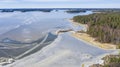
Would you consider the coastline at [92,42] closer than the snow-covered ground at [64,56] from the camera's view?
No

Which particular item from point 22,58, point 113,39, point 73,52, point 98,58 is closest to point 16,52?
point 22,58

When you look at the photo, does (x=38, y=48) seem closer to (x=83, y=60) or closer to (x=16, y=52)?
(x=16, y=52)

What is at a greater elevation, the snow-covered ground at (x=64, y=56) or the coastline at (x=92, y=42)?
the snow-covered ground at (x=64, y=56)

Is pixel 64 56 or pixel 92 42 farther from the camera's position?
Answer: pixel 92 42

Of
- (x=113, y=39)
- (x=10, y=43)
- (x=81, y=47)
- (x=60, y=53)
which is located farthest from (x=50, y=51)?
(x=113, y=39)

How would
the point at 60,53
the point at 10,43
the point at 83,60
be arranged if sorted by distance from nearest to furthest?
the point at 83,60, the point at 60,53, the point at 10,43

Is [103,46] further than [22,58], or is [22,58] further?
[103,46]

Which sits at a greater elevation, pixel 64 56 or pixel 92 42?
pixel 64 56

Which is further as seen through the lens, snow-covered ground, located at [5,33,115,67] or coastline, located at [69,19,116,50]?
coastline, located at [69,19,116,50]

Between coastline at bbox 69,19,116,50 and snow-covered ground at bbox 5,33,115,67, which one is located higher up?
snow-covered ground at bbox 5,33,115,67

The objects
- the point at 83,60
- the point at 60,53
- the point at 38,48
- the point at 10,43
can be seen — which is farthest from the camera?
the point at 10,43
